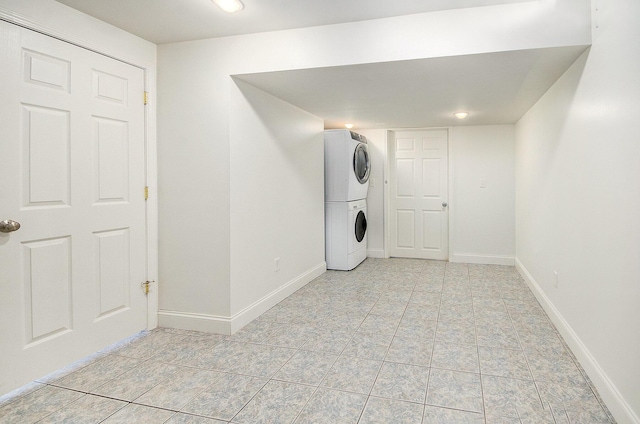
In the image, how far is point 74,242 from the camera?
2.29 metres

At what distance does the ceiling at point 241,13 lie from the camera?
222 centimetres

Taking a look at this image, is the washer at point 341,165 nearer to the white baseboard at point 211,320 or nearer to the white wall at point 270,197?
the white wall at point 270,197

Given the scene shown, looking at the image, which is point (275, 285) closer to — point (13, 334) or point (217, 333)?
point (217, 333)

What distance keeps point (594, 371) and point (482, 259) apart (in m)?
3.32

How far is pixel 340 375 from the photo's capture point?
217 centimetres

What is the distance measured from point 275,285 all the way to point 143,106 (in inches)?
70.9

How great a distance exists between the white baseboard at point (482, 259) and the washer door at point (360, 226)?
1.27 meters

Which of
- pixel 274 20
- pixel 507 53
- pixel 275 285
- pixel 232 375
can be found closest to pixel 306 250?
pixel 275 285

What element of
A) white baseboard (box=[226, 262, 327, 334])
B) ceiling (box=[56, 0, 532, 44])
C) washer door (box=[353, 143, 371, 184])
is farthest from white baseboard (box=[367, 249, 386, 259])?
ceiling (box=[56, 0, 532, 44])

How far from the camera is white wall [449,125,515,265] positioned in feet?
16.8

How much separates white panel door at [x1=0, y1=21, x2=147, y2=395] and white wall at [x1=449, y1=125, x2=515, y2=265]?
13.3 ft

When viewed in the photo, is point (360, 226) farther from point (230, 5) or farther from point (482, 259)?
point (230, 5)

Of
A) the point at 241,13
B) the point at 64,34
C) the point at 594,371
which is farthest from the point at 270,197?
the point at 594,371

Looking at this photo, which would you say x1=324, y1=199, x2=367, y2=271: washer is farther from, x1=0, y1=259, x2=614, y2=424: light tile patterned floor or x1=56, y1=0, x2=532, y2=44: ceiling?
x1=56, y1=0, x2=532, y2=44: ceiling
